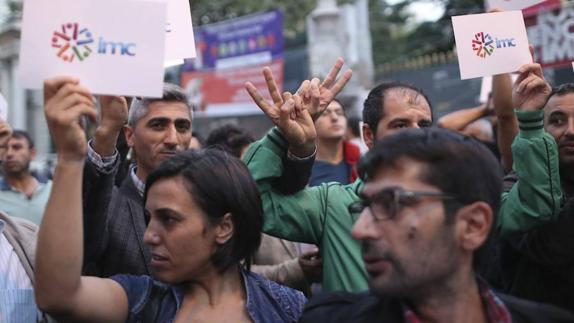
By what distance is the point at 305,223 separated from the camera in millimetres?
2465

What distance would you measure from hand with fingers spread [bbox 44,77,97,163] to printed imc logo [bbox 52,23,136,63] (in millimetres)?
81

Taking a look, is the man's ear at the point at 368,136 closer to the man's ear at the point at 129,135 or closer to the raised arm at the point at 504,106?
the raised arm at the point at 504,106

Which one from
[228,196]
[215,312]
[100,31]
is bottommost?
[215,312]

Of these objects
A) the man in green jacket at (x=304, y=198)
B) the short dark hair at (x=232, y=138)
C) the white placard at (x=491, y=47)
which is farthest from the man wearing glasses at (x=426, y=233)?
the short dark hair at (x=232, y=138)

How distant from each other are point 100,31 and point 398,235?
3.02 feet

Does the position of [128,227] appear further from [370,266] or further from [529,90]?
[529,90]

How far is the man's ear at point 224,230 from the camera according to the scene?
218cm

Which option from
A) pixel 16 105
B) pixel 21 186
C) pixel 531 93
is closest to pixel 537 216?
pixel 531 93

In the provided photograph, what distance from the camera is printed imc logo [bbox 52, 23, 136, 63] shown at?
188 centimetres

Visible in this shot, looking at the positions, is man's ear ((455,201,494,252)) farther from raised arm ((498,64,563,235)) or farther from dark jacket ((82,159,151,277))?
dark jacket ((82,159,151,277))

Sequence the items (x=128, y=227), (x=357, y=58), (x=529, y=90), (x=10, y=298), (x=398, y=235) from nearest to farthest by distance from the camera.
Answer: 1. (x=398, y=235)
2. (x=10, y=298)
3. (x=529, y=90)
4. (x=128, y=227)
5. (x=357, y=58)

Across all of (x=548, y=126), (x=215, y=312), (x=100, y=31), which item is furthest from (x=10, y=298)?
(x=548, y=126)

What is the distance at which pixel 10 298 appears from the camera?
7.39ft

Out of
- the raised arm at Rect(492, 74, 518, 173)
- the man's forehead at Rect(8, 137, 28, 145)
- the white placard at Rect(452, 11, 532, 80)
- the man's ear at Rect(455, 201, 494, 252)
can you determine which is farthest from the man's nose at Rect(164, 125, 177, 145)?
the man's forehead at Rect(8, 137, 28, 145)
